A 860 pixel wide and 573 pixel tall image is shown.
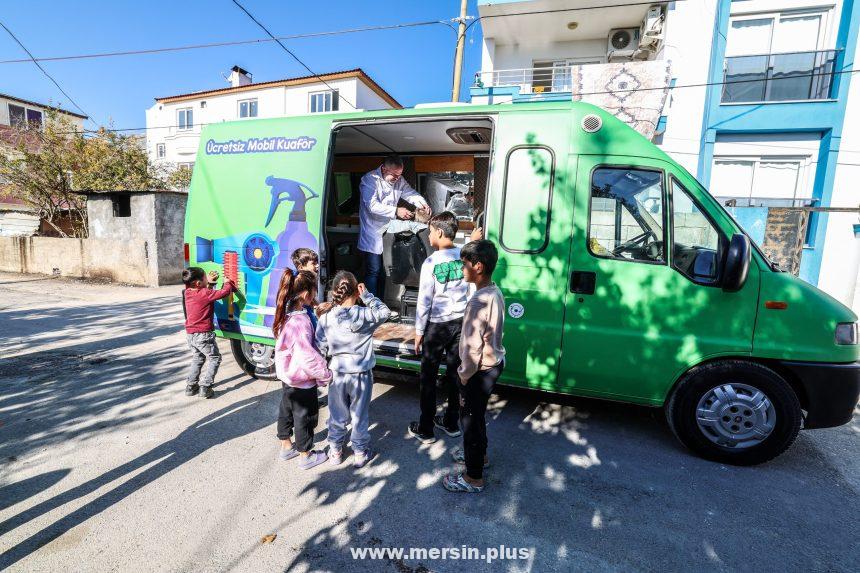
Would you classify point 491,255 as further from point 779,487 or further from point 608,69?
point 608,69

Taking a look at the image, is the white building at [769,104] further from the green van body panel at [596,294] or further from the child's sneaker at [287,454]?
the child's sneaker at [287,454]

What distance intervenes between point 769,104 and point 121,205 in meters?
17.5

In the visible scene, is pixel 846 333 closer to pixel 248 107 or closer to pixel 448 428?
pixel 448 428

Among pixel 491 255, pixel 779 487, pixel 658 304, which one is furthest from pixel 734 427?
pixel 491 255

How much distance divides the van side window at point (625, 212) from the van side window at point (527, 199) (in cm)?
39

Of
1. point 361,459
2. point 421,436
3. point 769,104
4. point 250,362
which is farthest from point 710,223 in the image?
point 769,104

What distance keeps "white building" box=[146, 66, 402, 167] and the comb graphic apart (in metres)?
18.9

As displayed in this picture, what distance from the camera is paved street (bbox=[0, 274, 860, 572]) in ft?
8.00

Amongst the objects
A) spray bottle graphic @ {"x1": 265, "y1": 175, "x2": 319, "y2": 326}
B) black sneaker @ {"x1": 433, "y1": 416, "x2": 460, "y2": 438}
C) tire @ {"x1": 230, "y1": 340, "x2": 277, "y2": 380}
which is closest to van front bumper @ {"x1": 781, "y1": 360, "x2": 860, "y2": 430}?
black sneaker @ {"x1": 433, "y1": 416, "x2": 460, "y2": 438}

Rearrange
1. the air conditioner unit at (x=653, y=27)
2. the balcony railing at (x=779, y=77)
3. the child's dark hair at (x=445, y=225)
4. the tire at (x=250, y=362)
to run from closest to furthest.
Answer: the child's dark hair at (x=445, y=225)
the tire at (x=250, y=362)
the balcony railing at (x=779, y=77)
the air conditioner unit at (x=653, y=27)

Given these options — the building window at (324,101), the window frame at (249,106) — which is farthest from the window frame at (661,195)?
the window frame at (249,106)

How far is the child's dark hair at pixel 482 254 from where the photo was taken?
2.83m

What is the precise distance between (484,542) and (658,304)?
2245 mm

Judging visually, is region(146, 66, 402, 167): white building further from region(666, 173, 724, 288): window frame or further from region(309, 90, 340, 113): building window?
region(666, 173, 724, 288): window frame
